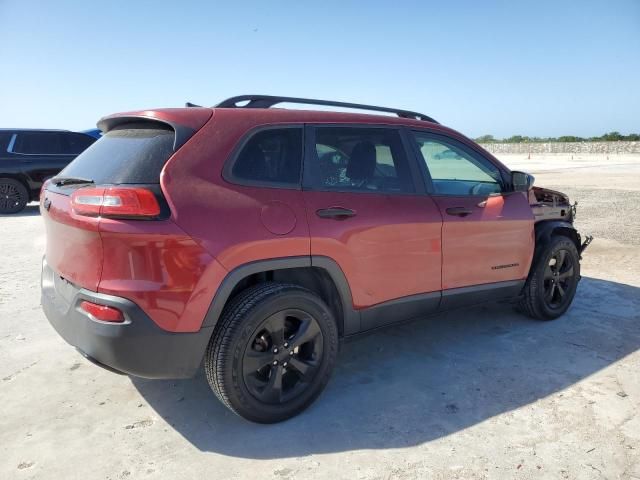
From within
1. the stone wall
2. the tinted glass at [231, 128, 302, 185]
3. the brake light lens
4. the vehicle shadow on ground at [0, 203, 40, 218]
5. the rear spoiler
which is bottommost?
the vehicle shadow on ground at [0, 203, 40, 218]

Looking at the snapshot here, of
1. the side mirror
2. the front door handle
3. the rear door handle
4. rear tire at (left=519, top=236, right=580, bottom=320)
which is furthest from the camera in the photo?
rear tire at (left=519, top=236, right=580, bottom=320)

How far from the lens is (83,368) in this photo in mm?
3406

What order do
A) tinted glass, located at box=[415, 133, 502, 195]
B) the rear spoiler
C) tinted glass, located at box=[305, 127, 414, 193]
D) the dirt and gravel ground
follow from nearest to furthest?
the dirt and gravel ground < the rear spoiler < tinted glass, located at box=[305, 127, 414, 193] < tinted glass, located at box=[415, 133, 502, 195]

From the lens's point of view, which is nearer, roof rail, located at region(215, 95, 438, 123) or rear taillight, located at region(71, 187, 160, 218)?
rear taillight, located at region(71, 187, 160, 218)

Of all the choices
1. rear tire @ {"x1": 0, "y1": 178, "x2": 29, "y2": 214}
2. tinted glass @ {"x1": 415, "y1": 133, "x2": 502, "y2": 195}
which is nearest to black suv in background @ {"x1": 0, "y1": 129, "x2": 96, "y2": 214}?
rear tire @ {"x1": 0, "y1": 178, "x2": 29, "y2": 214}

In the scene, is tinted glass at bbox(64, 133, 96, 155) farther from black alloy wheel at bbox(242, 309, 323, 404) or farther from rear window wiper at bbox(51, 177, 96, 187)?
black alloy wheel at bbox(242, 309, 323, 404)

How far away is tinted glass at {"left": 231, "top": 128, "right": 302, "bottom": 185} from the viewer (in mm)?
2609

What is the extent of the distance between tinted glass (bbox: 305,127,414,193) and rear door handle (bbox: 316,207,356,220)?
0.14m

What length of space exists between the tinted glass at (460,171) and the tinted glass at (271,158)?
104 cm

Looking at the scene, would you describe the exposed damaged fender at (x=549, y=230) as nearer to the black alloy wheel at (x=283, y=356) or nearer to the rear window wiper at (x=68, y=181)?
the black alloy wheel at (x=283, y=356)

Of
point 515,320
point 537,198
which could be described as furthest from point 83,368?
point 537,198

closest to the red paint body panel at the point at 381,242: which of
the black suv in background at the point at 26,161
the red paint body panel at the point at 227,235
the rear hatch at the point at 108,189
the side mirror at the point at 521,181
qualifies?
the red paint body panel at the point at 227,235

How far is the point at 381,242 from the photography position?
3.00m

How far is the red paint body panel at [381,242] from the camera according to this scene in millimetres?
2793
